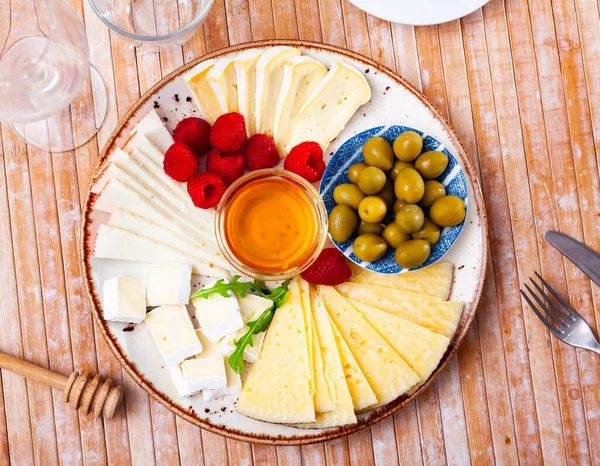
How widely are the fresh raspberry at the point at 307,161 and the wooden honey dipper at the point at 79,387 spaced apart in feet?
2.38

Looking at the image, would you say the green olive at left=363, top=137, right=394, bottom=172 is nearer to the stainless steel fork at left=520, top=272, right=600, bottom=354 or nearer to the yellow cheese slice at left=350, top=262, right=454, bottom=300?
the yellow cheese slice at left=350, top=262, right=454, bottom=300

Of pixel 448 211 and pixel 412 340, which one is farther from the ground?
pixel 448 211

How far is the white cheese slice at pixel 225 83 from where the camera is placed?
146 centimetres

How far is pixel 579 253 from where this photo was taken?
158 cm

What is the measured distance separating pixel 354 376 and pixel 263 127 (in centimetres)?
66

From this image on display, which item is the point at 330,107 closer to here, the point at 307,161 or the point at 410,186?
the point at 307,161

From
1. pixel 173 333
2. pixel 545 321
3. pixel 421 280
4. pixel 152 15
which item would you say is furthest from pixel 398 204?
pixel 152 15

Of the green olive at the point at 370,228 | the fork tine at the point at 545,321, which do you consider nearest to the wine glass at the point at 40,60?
the green olive at the point at 370,228

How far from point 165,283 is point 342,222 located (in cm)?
46

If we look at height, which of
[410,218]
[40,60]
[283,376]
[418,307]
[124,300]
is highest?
[40,60]

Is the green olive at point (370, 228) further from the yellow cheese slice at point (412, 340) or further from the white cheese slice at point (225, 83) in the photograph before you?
the white cheese slice at point (225, 83)

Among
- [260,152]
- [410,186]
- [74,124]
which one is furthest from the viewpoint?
[74,124]

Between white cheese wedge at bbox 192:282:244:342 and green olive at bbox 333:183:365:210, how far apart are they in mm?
358

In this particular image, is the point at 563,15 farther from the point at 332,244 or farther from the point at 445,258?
the point at 332,244
